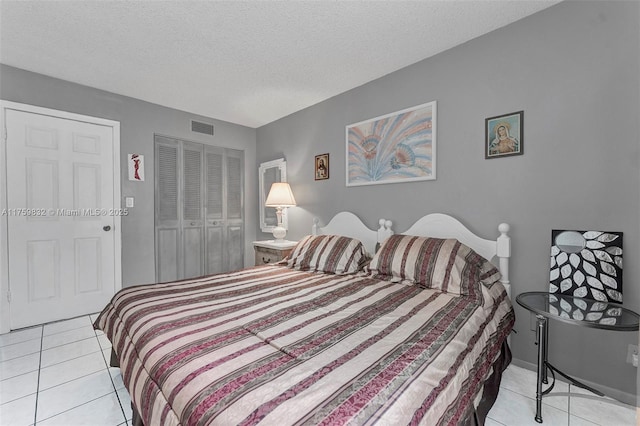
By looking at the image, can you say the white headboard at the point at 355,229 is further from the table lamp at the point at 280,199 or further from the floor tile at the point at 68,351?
the floor tile at the point at 68,351

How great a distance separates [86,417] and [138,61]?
2679 millimetres

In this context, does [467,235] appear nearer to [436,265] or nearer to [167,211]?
[436,265]

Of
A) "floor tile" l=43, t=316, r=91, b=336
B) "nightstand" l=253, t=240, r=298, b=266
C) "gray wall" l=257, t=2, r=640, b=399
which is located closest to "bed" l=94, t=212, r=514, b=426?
"gray wall" l=257, t=2, r=640, b=399

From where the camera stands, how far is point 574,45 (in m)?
1.77

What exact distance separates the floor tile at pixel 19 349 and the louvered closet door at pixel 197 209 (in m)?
1.27

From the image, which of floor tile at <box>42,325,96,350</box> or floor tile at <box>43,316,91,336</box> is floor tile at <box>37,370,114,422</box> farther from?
floor tile at <box>43,316,91,336</box>

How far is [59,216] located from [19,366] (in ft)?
4.75

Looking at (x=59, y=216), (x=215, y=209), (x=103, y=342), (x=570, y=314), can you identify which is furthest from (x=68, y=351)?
(x=570, y=314)

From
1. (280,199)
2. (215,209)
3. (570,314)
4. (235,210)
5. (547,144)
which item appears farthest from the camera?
(235,210)

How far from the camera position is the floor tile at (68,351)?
2.12m

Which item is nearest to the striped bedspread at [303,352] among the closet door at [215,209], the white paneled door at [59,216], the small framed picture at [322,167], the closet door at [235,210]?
the white paneled door at [59,216]

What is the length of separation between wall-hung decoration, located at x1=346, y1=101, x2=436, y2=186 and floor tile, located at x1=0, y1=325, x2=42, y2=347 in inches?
130

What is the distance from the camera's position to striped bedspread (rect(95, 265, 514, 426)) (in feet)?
2.62

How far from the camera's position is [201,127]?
386 centimetres
